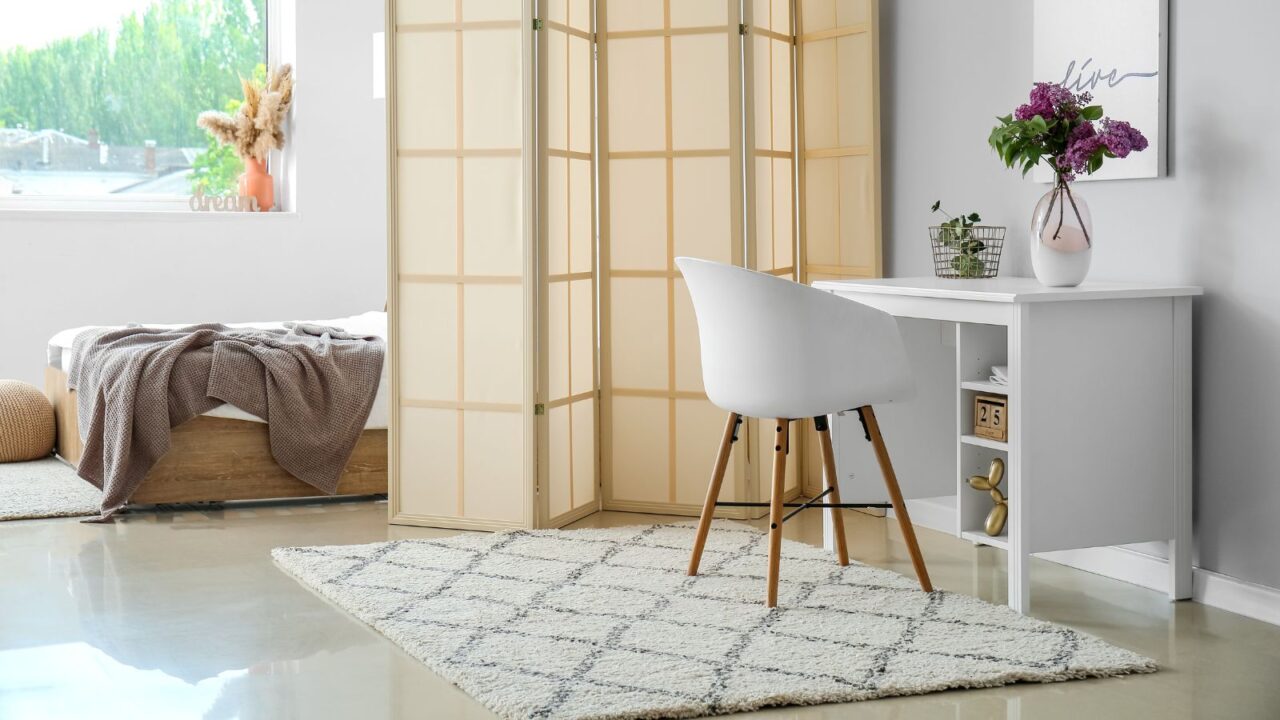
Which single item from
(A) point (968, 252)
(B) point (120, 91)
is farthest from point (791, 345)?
(B) point (120, 91)

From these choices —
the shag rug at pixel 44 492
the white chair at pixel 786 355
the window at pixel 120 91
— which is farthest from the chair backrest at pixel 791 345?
the window at pixel 120 91

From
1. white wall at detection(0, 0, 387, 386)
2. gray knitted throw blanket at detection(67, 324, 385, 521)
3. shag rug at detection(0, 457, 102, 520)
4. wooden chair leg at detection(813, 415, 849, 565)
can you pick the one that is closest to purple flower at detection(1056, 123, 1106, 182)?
wooden chair leg at detection(813, 415, 849, 565)

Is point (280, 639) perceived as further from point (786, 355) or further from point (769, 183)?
point (769, 183)

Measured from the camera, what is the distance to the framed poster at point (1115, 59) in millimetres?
3102

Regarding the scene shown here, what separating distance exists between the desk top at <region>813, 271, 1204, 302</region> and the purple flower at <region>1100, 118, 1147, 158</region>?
1.04ft

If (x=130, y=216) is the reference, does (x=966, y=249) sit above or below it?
below

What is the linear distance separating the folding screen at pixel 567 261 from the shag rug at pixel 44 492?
5.04 feet

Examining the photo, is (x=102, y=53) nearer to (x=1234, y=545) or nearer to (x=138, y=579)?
(x=138, y=579)

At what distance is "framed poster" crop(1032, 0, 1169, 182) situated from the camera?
310 cm

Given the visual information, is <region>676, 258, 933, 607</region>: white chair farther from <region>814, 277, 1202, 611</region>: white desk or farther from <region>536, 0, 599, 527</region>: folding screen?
<region>536, 0, 599, 527</region>: folding screen

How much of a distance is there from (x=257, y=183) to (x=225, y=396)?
275 cm

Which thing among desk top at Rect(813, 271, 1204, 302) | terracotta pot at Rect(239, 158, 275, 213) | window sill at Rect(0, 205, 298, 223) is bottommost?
desk top at Rect(813, 271, 1204, 302)

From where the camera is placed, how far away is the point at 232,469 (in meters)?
4.29

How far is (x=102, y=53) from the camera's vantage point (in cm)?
657
